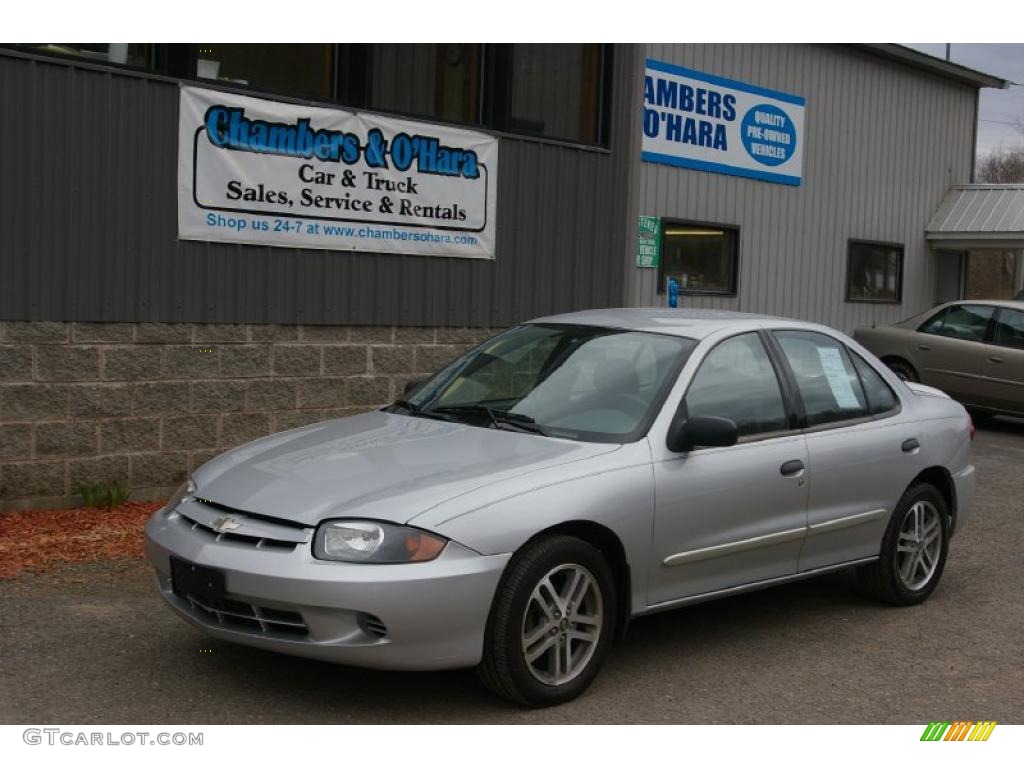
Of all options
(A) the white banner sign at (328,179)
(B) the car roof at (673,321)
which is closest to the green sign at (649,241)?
(A) the white banner sign at (328,179)

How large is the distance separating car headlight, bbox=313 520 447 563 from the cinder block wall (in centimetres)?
439

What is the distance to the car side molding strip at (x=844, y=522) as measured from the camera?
6.13m

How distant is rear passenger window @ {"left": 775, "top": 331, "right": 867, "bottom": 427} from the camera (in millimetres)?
6359

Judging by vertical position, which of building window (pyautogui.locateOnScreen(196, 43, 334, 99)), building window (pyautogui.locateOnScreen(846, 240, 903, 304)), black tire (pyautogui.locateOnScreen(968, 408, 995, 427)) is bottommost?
black tire (pyautogui.locateOnScreen(968, 408, 995, 427))

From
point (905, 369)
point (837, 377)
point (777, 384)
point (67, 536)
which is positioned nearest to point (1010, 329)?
point (905, 369)

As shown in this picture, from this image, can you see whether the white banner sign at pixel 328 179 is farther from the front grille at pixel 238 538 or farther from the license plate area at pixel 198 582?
the license plate area at pixel 198 582

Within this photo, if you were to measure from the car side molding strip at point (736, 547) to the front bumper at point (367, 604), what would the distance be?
3.42ft

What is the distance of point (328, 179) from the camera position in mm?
9906

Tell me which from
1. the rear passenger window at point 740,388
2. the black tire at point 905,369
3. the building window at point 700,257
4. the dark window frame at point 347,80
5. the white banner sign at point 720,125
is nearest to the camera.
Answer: the rear passenger window at point 740,388

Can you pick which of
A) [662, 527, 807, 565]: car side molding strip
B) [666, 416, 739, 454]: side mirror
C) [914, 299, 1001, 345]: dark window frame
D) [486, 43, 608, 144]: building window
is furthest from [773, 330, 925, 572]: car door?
[914, 299, 1001, 345]: dark window frame

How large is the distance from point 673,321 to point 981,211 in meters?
14.1

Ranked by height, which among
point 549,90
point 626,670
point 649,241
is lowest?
point 626,670

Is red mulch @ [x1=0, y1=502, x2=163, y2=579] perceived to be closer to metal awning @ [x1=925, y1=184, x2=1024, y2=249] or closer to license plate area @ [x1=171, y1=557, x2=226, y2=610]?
license plate area @ [x1=171, y1=557, x2=226, y2=610]

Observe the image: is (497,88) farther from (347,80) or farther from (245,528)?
(245,528)
